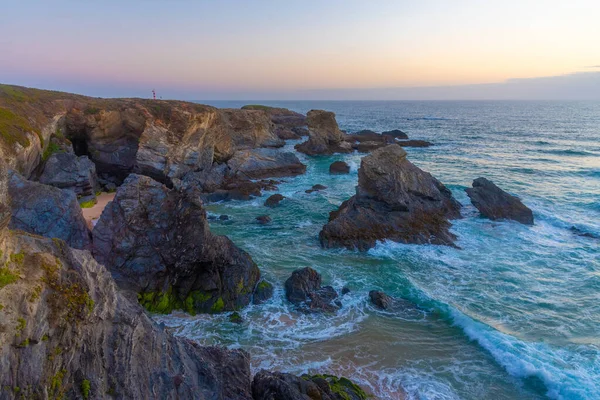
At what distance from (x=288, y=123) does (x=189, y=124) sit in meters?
61.3

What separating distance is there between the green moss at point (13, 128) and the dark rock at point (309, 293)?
1893cm

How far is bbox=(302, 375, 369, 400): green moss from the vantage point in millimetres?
9650

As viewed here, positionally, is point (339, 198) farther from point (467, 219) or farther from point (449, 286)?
point (449, 286)

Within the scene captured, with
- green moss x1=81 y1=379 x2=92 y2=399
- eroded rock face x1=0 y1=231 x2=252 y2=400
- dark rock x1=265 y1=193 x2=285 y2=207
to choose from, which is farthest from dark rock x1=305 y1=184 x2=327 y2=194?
green moss x1=81 y1=379 x2=92 y2=399

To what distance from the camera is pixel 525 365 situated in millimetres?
12070

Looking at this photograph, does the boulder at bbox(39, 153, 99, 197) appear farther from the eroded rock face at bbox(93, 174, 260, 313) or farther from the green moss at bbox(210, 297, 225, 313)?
the green moss at bbox(210, 297, 225, 313)

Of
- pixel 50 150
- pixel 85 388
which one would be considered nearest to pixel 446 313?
pixel 85 388

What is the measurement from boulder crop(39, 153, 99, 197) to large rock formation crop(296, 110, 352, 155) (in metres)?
35.6

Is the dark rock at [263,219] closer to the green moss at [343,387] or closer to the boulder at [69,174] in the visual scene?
the boulder at [69,174]

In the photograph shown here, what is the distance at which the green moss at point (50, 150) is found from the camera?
26036 mm

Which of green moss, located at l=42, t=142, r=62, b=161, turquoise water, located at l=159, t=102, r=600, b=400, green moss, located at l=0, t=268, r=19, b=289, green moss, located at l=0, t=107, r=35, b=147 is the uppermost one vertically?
green moss, located at l=0, t=107, r=35, b=147

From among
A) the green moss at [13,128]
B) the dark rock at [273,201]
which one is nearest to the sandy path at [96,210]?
the green moss at [13,128]

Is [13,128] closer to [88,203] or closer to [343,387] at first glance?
[88,203]

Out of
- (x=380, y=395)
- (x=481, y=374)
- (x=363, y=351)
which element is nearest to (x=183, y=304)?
(x=363, y=351)
